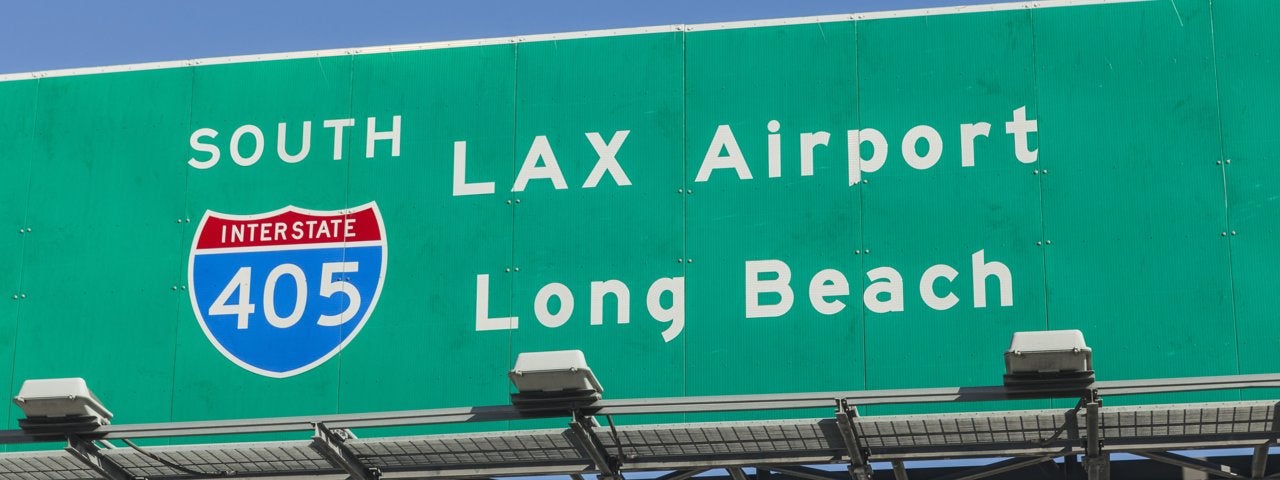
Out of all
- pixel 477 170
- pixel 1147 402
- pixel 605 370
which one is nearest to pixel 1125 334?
pixel 1147 402

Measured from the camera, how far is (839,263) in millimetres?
23266

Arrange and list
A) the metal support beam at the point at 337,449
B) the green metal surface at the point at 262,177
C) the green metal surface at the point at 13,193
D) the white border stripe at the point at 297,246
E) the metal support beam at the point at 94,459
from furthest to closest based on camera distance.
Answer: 1. the green metal surface at the point at 13,193
2. the white border stripe at the point at 297,246
3. the green metal surface at the point at 262,177
4. the metal support beam at the point at 94,459
5. the metal support beam at the point at 337,449

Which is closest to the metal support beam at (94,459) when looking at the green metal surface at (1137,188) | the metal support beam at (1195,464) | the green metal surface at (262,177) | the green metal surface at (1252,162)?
the green metal surface at (262,177)

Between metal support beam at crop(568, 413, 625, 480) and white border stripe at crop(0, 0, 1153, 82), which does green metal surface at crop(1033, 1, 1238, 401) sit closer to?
white border stripe at crop(0, 0, 1153, 82)

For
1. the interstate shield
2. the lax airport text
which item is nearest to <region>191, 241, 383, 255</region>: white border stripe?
the interstate shield

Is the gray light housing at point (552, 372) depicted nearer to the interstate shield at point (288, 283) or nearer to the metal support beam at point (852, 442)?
the metal support beam at point (852, 442)

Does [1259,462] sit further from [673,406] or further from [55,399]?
[55,399]

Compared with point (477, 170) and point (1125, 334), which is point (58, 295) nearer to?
point (477, 170)

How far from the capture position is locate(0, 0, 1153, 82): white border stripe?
23.9 meters

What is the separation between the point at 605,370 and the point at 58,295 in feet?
19.6

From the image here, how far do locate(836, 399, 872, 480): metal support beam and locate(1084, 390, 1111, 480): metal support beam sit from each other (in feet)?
6.93

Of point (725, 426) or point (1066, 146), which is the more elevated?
point (1066, 146)

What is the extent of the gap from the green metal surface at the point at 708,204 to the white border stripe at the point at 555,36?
8 centimetres

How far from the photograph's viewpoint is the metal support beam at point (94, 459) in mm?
23375
